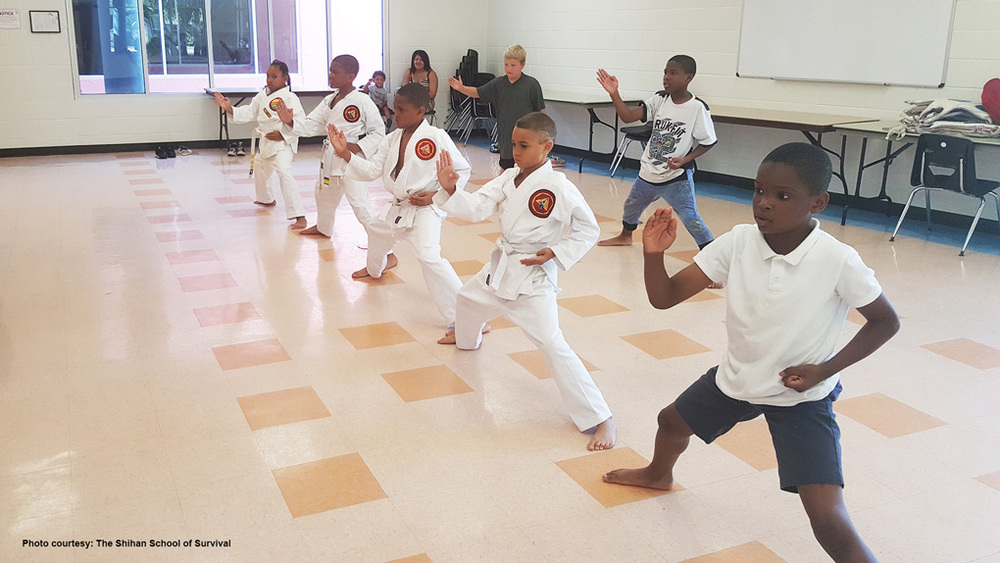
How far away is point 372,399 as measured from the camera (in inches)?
121

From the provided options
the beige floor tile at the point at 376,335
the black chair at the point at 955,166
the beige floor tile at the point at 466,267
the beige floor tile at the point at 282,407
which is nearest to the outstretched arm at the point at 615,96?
the beige floor tile at the point at 466,267

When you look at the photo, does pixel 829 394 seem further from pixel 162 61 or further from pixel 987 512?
pixel 162 61

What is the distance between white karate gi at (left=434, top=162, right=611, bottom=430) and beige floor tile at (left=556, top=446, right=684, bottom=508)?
153mm

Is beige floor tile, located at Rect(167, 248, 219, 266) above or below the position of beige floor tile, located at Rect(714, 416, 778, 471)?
above

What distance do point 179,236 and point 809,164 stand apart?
15.2 ft

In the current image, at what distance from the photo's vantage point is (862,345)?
181 cm

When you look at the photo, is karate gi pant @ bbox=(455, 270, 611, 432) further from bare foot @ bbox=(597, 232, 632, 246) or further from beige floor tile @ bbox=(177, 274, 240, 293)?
bare foot @ bbox=(597, 232, 632, 246)

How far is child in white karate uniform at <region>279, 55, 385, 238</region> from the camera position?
5114 mm

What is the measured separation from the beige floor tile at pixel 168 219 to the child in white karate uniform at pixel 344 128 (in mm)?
1190

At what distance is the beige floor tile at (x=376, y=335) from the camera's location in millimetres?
3643

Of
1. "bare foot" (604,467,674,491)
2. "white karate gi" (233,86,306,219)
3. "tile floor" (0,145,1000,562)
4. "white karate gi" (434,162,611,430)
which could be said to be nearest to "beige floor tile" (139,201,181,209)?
"white karate gi" (233,86,306,219)

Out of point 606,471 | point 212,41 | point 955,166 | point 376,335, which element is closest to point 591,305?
point 376,335

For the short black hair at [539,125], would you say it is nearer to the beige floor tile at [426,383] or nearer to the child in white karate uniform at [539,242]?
the child in white karate uniform at [539,242]

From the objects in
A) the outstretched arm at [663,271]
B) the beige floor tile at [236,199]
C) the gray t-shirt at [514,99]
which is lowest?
the beige floor tile at [236,199]
